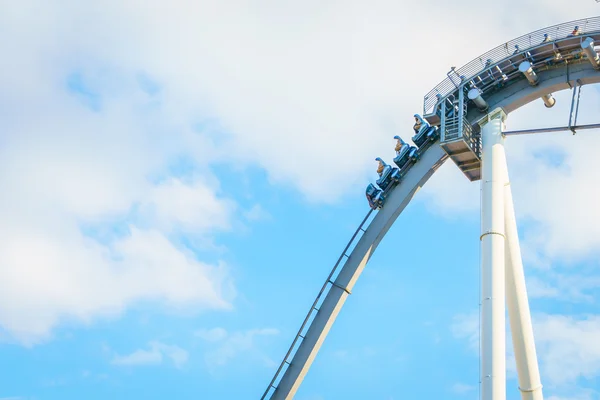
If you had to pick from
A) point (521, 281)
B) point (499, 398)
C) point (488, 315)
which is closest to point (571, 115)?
point (521, 281)

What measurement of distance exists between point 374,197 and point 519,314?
944cm

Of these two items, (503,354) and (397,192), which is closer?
(503,354)

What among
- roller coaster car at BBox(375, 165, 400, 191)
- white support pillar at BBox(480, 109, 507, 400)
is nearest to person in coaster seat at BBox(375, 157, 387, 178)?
roller coaster car at BBox(375, 165, 400, 191)

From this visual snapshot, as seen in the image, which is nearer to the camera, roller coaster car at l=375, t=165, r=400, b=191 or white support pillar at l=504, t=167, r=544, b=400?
white support pillar at l=504, t=167, r=544, b=400

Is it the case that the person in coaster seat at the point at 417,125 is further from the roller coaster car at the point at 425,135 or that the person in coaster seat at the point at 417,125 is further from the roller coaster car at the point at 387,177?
the roller coaster car at the point at 387,177

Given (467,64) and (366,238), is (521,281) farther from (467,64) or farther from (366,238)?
(467,64)

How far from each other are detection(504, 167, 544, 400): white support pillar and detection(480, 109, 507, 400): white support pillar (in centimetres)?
125

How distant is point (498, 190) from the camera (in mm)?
33969

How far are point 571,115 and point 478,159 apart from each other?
481 cm

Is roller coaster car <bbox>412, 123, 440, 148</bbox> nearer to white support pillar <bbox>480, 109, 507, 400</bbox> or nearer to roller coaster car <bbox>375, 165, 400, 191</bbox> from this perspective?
roller coaster car <bbox>375, 165, 400, 191</bbox>

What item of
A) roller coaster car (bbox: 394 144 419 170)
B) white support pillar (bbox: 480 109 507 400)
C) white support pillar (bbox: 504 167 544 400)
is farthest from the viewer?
roller coaster car (bbox: 394 144 419 170)

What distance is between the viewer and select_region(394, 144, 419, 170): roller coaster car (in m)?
38.9

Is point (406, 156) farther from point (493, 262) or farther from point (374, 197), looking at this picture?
point (493, 262)

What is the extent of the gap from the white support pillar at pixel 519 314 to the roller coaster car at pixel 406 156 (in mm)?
5239
